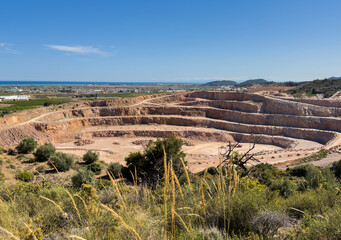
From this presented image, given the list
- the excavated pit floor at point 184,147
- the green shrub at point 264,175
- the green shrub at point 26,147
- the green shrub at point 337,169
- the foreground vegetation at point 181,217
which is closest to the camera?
the foreground vegetation at point 181,217

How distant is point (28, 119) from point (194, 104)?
3608 centimetres

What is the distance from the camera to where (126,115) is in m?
50.2

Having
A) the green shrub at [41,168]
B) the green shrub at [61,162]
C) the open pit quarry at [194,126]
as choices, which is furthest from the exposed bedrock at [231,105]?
the green shrub at [41,168]

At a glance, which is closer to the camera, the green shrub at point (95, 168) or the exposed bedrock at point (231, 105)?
the green shrub at point (95, 168)

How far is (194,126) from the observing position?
1811 inches

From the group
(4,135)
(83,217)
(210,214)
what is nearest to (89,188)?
(83,217)

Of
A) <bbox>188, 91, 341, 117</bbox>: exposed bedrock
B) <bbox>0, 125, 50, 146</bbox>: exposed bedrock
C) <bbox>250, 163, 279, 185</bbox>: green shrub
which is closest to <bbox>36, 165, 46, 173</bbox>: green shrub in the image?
<bbox>0, 125, 50, 146</bbox>: exposed bedrock

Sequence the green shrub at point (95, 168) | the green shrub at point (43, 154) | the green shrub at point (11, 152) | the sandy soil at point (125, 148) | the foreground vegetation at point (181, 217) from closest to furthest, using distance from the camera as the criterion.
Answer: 1. the foreground vegetation at point (181, 217)
2. the green shrub at point (95, 168)
3. the green shrub at point (43, 154)
4. the green shrub at point (11, 152)
5. the sandy soil at point (125, 148)

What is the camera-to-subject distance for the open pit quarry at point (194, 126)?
33.2 meters

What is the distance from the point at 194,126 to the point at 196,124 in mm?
665

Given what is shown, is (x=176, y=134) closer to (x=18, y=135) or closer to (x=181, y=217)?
(x=18, y=135)

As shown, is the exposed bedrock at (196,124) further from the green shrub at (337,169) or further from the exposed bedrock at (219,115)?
the green shrub at (337,169)

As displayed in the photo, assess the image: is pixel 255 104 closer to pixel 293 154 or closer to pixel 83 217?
pixel 293 154

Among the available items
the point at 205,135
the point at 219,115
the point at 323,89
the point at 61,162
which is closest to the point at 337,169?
the point at 61,162
